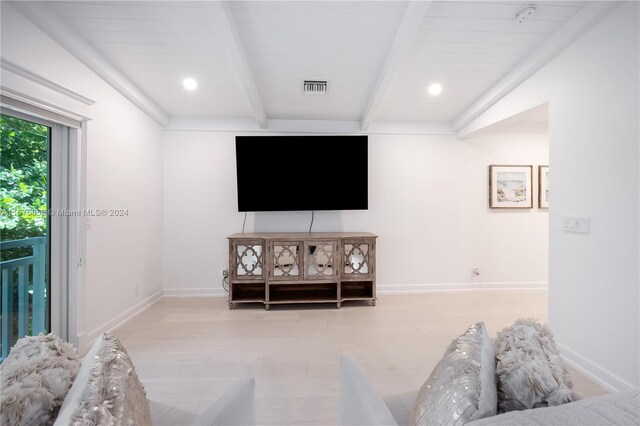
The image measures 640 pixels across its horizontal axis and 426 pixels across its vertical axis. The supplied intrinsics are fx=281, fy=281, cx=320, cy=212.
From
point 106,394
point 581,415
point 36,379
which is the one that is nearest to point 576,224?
point 581,415

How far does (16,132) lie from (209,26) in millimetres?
1442

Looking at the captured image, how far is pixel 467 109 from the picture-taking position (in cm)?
334

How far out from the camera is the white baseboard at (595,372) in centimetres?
172

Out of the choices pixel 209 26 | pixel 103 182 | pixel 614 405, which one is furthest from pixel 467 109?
pixel 103 182

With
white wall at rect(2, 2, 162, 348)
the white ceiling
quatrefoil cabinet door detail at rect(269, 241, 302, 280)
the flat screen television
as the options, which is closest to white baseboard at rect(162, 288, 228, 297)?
white wall at rect(2, 2, 162, 348)

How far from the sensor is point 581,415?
0.51 meters

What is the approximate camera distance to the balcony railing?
1.87 metres

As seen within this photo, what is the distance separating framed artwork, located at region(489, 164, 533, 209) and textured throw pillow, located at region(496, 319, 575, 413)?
350cm

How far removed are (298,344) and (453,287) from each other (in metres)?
2.42

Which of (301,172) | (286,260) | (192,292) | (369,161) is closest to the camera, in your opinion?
(286,260)

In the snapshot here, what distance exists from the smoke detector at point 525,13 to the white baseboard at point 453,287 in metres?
2.92

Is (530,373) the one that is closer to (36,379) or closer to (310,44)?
(36,379)

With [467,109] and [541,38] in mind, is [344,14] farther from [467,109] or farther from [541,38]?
[467,109]

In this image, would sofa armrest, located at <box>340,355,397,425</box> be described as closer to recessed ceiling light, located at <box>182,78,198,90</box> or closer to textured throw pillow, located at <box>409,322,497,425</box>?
textured throw pillow, located at <box>409,322,497,425</box>
